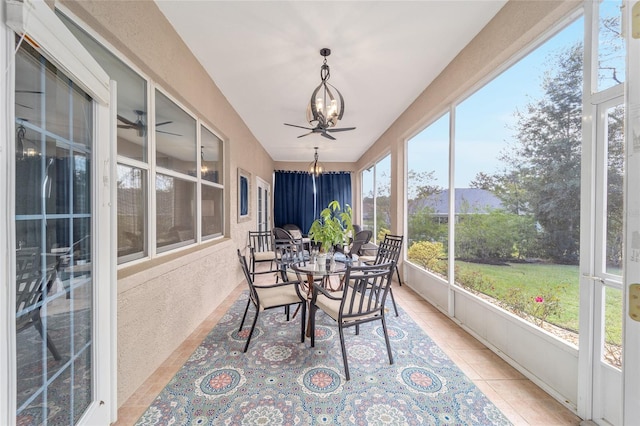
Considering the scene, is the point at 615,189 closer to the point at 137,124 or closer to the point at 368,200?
the point at 137,124

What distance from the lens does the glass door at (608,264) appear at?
1.33 metres

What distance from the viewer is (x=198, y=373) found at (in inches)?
72.4

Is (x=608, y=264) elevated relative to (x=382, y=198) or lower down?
lower down

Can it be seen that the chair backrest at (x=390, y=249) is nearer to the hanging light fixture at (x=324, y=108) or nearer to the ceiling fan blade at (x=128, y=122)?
the hanging light fixture at (x=324, y=108)

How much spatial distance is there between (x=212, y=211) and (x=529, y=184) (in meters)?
3.40

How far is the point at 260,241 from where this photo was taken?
4.72 meters

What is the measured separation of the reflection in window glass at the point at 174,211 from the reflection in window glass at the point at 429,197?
2.96 metres

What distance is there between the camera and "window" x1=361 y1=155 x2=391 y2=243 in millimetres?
5169

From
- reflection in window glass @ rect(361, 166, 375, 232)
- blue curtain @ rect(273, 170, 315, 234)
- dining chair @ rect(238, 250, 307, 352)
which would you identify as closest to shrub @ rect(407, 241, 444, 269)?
dining chair @ rect(238, 250, 307, 352)

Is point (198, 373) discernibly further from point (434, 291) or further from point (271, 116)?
point (271, 116)

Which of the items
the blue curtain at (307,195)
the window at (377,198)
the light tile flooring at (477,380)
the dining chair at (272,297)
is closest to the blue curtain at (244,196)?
the light tile flooring at (477,380)

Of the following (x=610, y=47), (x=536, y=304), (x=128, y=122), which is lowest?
(x=536, y=304)

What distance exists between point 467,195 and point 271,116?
3104 millimetres

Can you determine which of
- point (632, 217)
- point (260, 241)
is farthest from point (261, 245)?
point (632, 217)
